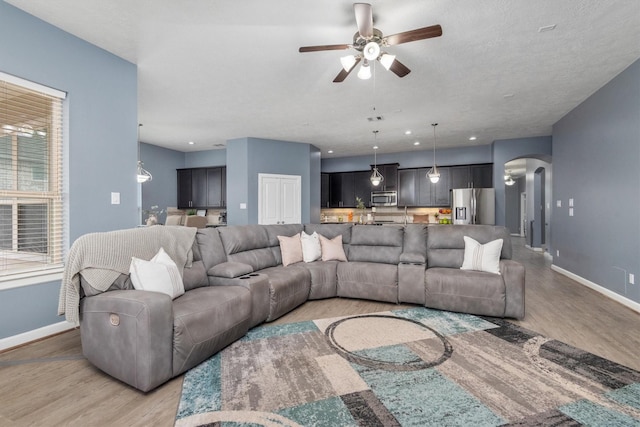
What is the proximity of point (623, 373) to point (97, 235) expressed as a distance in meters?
4.07

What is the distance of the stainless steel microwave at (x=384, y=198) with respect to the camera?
28.6 feet

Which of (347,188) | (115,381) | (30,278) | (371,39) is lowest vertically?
(115,381)

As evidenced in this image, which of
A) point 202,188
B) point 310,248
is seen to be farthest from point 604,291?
point 202,188

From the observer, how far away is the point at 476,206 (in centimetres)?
746

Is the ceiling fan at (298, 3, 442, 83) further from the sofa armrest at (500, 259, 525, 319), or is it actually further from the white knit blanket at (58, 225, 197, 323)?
the sofa armrest at (500, 259, 525, 319)

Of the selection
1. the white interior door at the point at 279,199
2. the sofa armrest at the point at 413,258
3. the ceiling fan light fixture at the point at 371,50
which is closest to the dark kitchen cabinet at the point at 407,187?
the white interior door at the point at 279,199

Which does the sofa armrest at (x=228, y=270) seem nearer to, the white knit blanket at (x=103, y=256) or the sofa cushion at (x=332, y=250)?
the white knit blanket at (x=103, y=256)

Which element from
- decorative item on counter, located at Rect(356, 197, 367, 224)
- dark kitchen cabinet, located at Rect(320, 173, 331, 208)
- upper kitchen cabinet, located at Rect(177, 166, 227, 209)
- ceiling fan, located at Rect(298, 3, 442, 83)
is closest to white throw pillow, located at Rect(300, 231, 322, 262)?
ceiling fan, located at Rect(298, 3, 442, 83)

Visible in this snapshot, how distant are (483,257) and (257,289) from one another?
2.64m

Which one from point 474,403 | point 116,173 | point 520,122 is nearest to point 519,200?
point 520,122

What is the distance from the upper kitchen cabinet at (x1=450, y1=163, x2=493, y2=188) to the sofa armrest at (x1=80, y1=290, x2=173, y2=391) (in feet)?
25.6

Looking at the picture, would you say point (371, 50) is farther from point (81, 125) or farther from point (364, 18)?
point (81, 125)

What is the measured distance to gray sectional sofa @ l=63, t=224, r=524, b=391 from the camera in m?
2.00

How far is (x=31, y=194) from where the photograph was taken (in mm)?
2844
